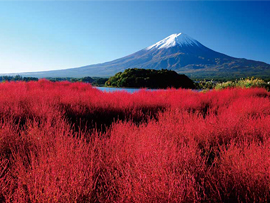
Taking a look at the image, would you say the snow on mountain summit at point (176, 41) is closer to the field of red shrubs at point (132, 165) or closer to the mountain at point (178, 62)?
the mountain at point (178, 62)

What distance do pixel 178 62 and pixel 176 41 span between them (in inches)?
931

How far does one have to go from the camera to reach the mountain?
327 feet

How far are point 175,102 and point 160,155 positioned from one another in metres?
3.88

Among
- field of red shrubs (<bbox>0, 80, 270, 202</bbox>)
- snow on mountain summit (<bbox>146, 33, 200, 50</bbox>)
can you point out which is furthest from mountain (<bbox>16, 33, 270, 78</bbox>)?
field of red shrubs (<bbox>0, 80, 270, 202</bbox>)

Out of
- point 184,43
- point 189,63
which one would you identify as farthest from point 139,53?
point 184,43

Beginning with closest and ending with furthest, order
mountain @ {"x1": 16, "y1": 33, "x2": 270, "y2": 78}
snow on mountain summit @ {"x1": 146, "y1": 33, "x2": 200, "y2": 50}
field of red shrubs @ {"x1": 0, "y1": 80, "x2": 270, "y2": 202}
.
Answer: field of red shrubs @ {"x1": 0, "y1": 80, "x2": 270, "y2": 202} < mountain @ {"x1": 16, "y1": 33, "x2": 270, "y2": 78} < snow on mountain summit @ {"x1": 146, "y1": 33, "x2": 200, "y2": 50}

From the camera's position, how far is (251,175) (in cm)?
164

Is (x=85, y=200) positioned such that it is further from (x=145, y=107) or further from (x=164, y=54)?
(x=164, y=54)

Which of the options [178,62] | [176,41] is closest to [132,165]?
[178,62]

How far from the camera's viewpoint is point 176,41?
135 metres

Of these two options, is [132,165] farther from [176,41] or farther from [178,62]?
[176,41]

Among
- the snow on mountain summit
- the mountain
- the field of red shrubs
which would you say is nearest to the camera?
the field of red shrubs

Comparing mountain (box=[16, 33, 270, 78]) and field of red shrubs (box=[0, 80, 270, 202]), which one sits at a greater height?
mountain (box=[16, 33, 270, 78])

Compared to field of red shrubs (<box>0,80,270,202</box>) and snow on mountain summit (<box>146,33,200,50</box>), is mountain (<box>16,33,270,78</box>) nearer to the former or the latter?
snow on mountain summit (<box>146,33,200,50</box>)
